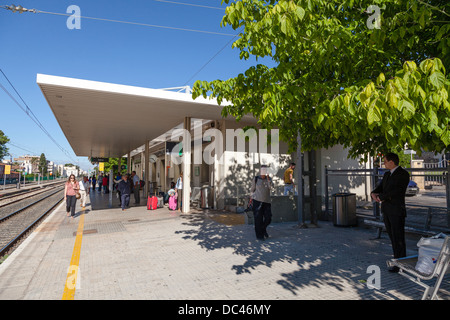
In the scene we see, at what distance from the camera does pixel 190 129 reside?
1351cm

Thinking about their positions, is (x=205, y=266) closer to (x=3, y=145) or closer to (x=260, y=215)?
(x=260, y=215)

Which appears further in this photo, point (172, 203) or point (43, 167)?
point (43, 167)

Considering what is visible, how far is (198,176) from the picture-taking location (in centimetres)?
1822

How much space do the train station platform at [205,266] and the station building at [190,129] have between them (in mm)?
2917

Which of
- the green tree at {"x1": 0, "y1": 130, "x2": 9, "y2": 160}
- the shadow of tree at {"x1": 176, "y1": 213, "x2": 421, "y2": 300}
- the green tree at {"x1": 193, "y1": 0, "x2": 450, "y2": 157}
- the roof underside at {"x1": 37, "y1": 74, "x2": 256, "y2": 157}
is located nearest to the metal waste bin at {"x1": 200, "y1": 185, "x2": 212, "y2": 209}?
the roof underside at {"x1": 37, "y1": 74, "x2": 256, "y2": 157}

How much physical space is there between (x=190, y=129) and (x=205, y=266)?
9312 mm

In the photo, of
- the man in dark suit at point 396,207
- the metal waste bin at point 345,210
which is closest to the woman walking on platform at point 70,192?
the metal waste bin at point 345,210

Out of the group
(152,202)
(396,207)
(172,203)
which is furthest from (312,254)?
(152,202)

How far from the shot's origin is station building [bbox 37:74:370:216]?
9.22 meters

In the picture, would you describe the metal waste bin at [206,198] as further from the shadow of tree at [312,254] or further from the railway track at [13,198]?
the railway track at [13,198]

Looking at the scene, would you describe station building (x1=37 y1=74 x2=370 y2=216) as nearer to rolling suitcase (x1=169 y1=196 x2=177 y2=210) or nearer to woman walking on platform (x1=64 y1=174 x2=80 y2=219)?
rolling suitcase (x1=169 y1=196 x2=177 y2=210)
